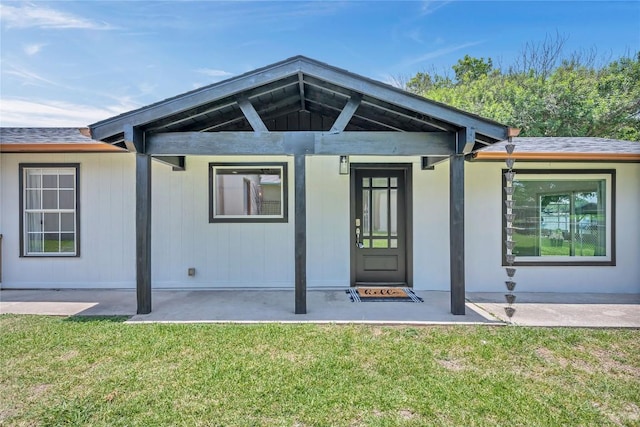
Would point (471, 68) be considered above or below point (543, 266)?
above

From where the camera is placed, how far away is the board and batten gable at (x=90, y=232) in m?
6.21

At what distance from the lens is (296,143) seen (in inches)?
178

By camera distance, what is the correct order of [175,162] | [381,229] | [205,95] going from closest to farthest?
[205,95]
[175,162]
[381,229]

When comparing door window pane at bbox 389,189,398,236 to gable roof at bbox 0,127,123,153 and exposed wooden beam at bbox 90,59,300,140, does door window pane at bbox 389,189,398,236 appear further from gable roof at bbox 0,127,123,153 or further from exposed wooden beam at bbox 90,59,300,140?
gable roof at bbox 0,127,123,153

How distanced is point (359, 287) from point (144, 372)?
3989 millimetres

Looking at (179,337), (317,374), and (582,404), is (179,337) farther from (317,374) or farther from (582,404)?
(582,404)

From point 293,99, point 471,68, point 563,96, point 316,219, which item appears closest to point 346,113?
point 293,99

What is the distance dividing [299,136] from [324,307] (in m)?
2.53

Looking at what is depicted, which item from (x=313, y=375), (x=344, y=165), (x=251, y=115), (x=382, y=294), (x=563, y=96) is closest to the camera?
(x=313, y=375)

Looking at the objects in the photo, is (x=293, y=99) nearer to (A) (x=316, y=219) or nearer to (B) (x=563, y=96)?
(A) (x=316, y=219)

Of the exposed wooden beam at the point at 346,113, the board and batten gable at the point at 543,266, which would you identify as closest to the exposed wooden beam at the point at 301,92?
the exposed wooden beam at the point at 346,113

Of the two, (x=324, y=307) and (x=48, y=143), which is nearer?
(x=324, y=307)

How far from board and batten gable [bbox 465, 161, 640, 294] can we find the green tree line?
10.2 meters

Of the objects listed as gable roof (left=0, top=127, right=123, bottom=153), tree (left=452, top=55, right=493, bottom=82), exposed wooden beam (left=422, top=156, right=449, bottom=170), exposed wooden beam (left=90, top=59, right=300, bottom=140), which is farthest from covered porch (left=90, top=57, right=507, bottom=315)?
tree (left=452, top=55, right=493, bottom=82)
